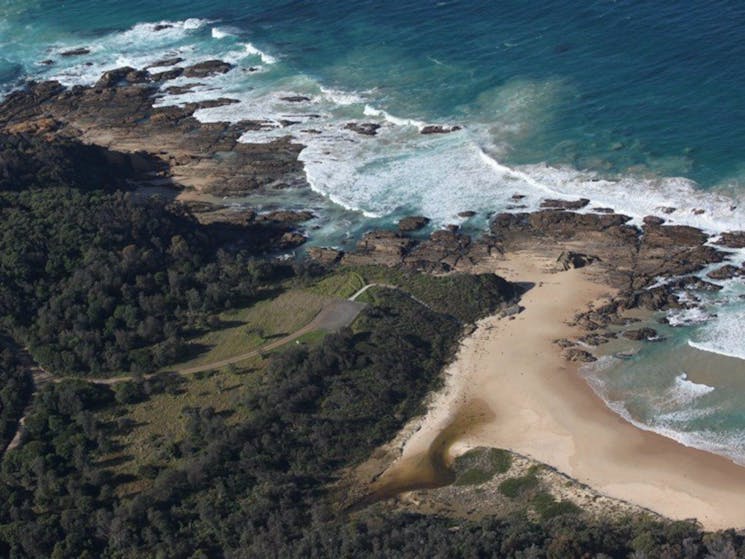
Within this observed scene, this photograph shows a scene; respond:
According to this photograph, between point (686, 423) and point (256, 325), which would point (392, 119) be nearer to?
point (256, 325)

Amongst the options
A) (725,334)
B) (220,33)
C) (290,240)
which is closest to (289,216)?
(290,240)

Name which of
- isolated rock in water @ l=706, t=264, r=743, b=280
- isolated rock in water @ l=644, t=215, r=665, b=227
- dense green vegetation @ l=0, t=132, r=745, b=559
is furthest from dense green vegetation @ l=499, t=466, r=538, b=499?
isolated rock in water @ l=644, t=215, r=665, b=227

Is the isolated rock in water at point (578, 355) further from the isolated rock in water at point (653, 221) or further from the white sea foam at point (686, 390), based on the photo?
the isolated rock in water at point (653, 221)

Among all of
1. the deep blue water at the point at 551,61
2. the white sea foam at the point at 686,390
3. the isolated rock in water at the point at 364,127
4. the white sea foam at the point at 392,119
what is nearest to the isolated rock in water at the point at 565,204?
the deep blue water at the point at 551,61

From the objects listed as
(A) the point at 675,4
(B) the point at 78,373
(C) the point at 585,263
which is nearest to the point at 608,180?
(C) the point at 585,263

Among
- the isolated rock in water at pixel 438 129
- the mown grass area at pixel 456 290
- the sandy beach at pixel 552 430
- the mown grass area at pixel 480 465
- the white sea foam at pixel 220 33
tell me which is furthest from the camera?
the white sea foam at pixel 220 33

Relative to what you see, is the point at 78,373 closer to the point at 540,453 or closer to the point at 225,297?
the point at 225,297

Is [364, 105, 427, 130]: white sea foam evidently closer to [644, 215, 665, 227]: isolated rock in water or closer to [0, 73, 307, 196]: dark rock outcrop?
[0, 73, 307, 196]: dark rock outcrop
